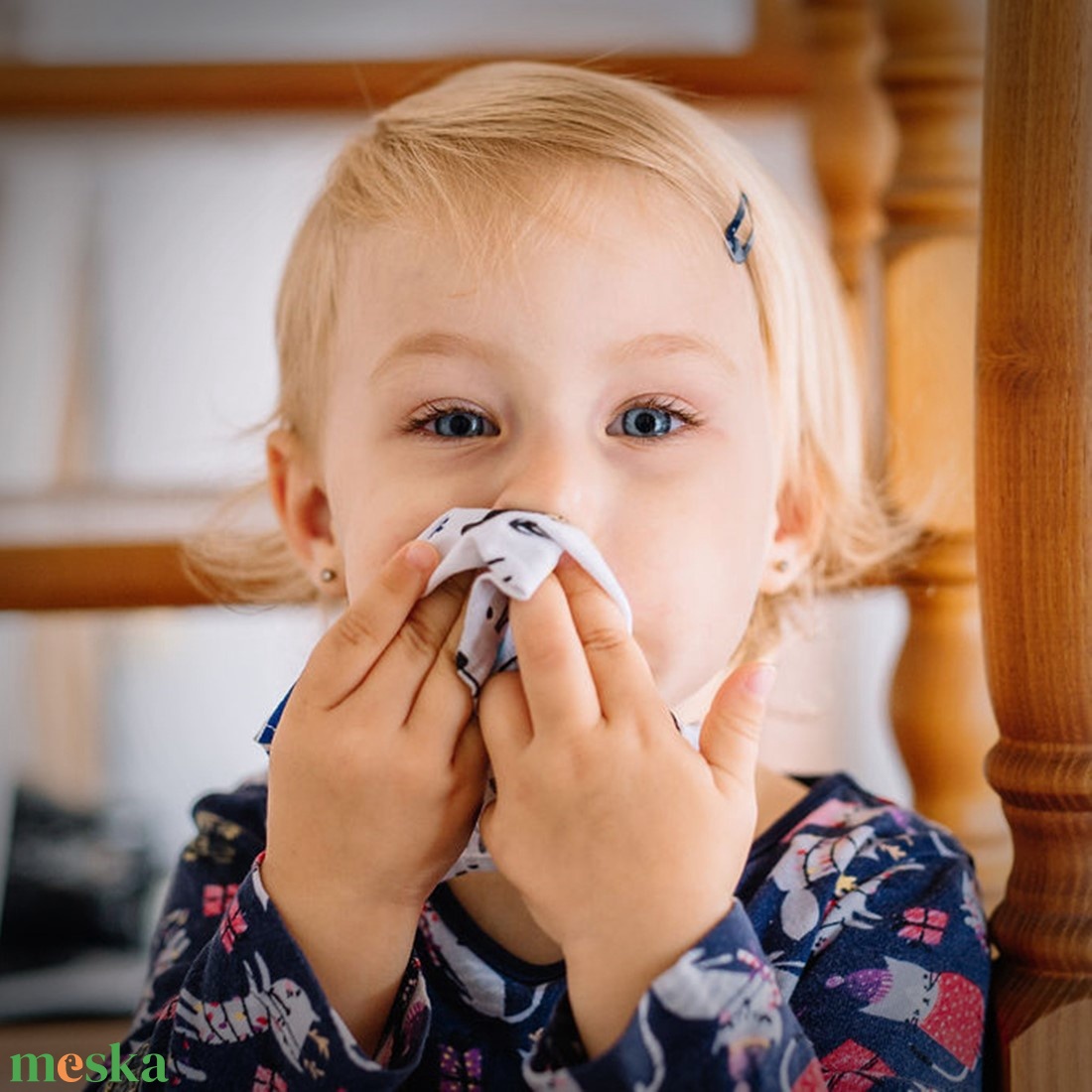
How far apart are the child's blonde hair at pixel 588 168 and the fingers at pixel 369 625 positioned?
240 mm

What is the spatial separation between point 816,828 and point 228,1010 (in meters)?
0.42

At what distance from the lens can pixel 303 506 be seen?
43.6 inches

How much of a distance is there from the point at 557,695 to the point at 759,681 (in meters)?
0.13

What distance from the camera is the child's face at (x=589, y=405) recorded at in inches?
34.0

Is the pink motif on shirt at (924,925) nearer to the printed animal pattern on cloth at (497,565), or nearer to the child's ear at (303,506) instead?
the printed animal pattern on cloth at (497,565)

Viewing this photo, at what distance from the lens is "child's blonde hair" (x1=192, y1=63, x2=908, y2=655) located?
95cm

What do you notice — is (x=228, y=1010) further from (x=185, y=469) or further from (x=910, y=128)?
(x=185, y=469)

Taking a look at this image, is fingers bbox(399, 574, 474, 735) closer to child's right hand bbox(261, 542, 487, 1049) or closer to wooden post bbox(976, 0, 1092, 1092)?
child's right hand bbox(261, 542, 487, 1049)

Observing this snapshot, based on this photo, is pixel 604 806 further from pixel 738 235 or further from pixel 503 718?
pixel 738 235

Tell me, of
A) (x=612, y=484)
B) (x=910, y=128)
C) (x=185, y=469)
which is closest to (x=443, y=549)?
(x=612, y=484)

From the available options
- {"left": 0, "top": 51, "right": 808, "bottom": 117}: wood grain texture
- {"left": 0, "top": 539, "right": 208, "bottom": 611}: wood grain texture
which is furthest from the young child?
{"left": 0, "top": 51, "right": 808, "bottom": 117}: wood grain texture

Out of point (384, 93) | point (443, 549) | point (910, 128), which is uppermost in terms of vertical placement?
point (384, 93)

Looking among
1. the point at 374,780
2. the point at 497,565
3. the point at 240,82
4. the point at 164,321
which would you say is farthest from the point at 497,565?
the point at 164,321

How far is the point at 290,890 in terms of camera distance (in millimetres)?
800
